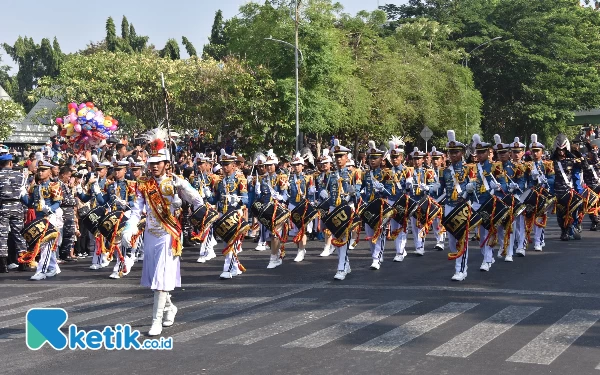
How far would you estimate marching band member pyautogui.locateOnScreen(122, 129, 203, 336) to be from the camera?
8.81 metres

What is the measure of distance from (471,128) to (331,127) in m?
14.9

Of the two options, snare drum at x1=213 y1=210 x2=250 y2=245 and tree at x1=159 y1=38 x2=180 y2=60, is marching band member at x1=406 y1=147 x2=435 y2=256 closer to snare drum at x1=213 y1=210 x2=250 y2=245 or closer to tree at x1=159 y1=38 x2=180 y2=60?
snare drum at x1=213 y1=210 x2=250 y2=245

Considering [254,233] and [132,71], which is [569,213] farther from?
[132,71]

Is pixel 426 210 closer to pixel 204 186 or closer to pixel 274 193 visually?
pixel 274 193

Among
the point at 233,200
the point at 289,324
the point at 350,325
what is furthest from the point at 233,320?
the point at 233,200

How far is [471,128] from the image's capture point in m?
48.2

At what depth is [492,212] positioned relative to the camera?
43.1 feet

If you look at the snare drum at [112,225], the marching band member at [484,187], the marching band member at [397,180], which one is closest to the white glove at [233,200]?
the snare drum at [112,225]

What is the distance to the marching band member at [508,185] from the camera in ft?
45.9

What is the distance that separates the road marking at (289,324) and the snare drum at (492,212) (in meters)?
3.40

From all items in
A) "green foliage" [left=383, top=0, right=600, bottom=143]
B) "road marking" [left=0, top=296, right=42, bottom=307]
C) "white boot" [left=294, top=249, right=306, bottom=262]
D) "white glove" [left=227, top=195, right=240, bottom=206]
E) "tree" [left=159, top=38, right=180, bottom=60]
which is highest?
"tree" [left=159, top=38, right=180, bottom=60]

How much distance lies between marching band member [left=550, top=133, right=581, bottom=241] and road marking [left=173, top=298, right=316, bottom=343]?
8.12 metres

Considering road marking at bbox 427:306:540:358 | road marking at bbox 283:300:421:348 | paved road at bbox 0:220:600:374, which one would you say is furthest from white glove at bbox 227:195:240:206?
road marking at bbox 427:306:540:358

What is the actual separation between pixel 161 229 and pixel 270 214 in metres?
5.33
